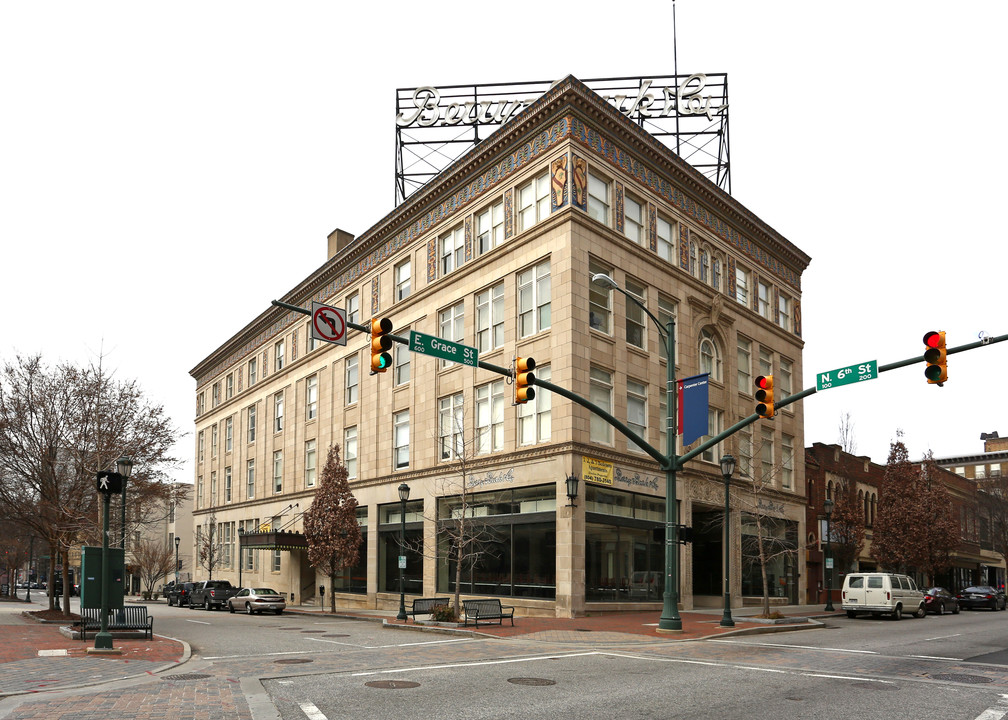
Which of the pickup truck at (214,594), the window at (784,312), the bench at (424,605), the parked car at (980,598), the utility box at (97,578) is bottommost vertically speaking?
the parked car at (980,598)

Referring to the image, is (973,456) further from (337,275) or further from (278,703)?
(278,703)

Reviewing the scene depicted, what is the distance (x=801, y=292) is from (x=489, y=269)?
71.2ft

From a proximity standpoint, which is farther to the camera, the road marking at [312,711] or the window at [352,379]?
the window at [352,379]

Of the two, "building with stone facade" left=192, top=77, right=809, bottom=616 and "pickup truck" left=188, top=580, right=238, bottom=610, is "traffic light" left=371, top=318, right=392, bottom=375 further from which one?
"pickup truck" left=188, top=580, right=238, bottom=610

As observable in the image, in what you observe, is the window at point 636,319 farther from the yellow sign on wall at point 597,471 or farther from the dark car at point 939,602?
the dark car at point 939,602

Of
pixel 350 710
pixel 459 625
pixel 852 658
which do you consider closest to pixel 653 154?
pixel 459 625

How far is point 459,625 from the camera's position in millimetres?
26047

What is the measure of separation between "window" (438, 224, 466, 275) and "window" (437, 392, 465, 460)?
588 cm

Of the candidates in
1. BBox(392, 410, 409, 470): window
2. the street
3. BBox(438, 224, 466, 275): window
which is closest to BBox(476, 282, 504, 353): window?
BBox(438, 224, 466, 275): window

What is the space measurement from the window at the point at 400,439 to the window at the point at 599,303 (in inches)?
475

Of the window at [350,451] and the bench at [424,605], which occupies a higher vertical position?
the window at [350,451]

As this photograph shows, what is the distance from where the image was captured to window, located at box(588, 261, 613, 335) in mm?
32812

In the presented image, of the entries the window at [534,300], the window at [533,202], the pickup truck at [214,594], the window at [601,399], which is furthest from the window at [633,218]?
the pickup truck at [214,594]

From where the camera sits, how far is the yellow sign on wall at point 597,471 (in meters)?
31.0
